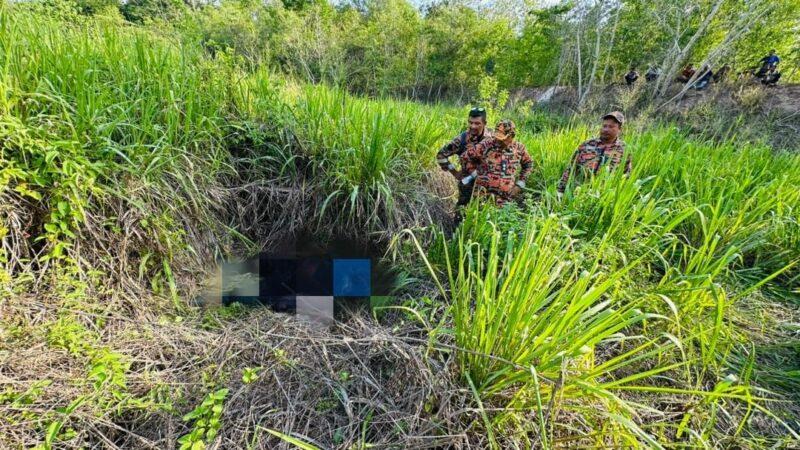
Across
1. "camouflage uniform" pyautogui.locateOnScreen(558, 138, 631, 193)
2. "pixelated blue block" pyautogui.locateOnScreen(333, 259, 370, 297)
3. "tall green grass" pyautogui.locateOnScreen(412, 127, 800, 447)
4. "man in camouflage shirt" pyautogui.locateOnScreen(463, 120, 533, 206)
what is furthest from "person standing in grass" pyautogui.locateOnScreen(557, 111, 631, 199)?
"pixelated blue block" pyautogui.locateOnScreen(333, 259, 370, 297)

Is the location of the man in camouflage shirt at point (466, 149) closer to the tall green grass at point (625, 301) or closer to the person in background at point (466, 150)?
Result: the person in background at point (466, 150)

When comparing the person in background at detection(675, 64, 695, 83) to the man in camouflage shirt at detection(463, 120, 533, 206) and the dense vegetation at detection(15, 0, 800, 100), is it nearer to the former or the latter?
the dense vegetation at detection(15, 0, 800, 100)

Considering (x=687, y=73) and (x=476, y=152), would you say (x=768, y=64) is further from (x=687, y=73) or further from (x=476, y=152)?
(x=476, y=152)

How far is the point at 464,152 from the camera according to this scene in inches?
113

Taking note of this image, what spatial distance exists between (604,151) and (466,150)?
1.17m

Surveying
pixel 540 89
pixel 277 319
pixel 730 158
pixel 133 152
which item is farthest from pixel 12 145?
pixel 540 89

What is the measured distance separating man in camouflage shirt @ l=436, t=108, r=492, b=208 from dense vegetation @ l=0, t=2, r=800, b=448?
0.40 m

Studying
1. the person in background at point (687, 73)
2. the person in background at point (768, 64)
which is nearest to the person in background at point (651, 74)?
the person in background at point (687, 73)

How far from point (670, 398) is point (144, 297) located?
2474 millimetres

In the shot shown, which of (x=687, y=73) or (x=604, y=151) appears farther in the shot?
(x=687, y=73)

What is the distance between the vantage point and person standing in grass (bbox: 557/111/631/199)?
2.57 m

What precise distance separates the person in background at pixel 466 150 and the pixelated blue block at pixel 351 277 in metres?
0.97

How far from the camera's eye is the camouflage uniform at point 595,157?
2559 mm

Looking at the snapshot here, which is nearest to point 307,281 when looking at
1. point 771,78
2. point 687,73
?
point 687,73
